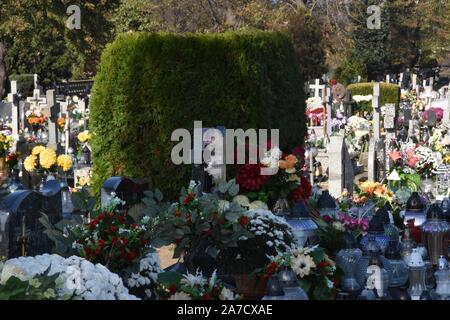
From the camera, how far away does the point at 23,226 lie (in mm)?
6250

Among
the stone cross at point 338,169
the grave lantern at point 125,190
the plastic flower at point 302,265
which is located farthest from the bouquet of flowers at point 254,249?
the stone cross at point 338,169

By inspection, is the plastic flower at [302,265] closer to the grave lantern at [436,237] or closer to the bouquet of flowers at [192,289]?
the bouquet of flowers at [192,289]

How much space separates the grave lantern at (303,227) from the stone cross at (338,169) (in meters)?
5.57

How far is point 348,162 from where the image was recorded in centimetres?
1334

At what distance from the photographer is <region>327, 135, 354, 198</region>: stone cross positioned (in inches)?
514

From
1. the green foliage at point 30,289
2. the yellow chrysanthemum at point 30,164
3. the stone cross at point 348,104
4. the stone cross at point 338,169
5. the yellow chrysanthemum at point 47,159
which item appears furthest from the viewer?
the stone cross at point 348,104

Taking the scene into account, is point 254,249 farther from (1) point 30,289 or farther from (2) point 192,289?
(1) point 30,289

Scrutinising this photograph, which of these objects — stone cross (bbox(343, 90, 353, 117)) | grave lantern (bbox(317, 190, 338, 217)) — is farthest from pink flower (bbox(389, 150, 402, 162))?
stone cross (bbox(343, 90, 353, 117))

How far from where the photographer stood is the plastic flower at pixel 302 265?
5859 mm

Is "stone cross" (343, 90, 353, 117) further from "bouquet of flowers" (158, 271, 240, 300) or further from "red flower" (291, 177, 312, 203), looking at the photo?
"bouquet of flowers" (158, 271, 240, 300)

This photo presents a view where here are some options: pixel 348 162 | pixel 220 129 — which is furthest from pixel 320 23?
pixel 220 129

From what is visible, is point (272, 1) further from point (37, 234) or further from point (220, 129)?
point (37, 234)

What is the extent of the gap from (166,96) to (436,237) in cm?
459

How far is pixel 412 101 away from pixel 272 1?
15.1 m
